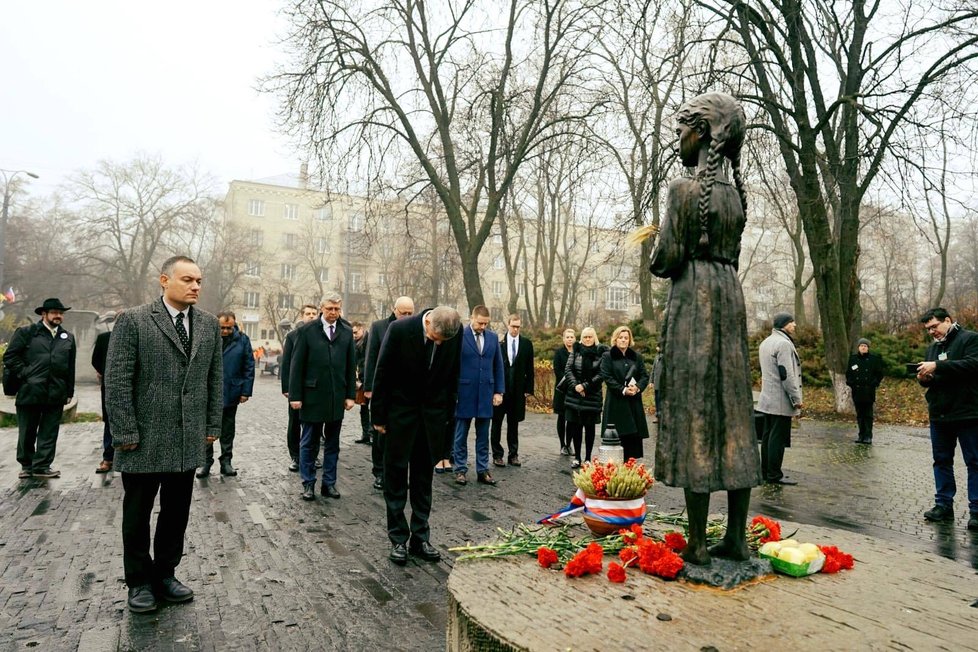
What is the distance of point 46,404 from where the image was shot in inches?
363

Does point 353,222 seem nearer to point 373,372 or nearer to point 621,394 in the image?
point 621,394

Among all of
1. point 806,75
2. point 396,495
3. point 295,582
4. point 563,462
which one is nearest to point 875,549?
point 396,495

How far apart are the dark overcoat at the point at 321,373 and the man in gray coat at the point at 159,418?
10.6 ft

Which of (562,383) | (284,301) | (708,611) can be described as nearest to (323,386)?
(562,383)

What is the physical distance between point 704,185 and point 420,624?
122 inches

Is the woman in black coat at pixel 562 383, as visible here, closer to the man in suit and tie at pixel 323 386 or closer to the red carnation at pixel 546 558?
the man in suit and tie at pixel 323 386

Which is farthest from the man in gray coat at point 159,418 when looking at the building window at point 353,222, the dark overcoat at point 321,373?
the building window at point 353,222

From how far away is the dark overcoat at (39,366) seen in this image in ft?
30.0

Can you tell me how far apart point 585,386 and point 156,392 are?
659 centimetres

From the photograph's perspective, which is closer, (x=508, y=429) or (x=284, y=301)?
(x=508, y=429)

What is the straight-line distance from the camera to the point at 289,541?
613cm

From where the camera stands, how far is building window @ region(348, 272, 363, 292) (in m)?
69.2

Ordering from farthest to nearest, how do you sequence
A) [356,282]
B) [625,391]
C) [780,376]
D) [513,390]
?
[356,282] < [513,390] < [625,391] < [780,376]

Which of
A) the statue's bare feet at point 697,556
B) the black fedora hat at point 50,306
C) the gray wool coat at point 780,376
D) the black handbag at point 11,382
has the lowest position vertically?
the statue's bare feet at point 697,556
